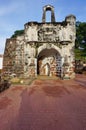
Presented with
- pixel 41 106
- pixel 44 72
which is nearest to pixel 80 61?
pixel 44 72

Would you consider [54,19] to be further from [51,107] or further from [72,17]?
[51,107]

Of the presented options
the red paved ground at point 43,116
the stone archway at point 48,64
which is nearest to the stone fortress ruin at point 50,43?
the stone archway at point 48,64

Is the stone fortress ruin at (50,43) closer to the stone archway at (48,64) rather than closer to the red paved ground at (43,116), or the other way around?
the stone archway at (48,64)

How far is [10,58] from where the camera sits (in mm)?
22953

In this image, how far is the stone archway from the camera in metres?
24.2

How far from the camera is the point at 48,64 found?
24844 mm

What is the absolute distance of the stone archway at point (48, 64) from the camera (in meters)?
24.2

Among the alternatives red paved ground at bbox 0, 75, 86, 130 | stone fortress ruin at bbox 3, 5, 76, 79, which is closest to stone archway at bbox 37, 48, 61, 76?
stone fortress ruin at bbox 3, 5, 76, 79

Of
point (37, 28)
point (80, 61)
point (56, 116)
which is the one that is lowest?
point (56, 116)

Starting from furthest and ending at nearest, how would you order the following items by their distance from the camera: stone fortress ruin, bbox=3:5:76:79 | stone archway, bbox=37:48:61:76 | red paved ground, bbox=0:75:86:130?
1. stone archway, bbox=37:48:61:76
2. stone fortress ruin, bbox=3:5:76:79
3. red paved ground, bbox=0:75:86:130

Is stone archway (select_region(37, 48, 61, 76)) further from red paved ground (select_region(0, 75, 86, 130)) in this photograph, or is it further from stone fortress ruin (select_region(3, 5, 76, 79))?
red paved ground (select_region(0, 75, 86, 130))

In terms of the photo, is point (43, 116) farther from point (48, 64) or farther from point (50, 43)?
point (48, 64)

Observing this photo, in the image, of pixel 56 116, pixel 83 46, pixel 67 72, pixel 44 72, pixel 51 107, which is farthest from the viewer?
pixel 83 46

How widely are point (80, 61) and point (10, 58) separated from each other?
14895 millimetres
